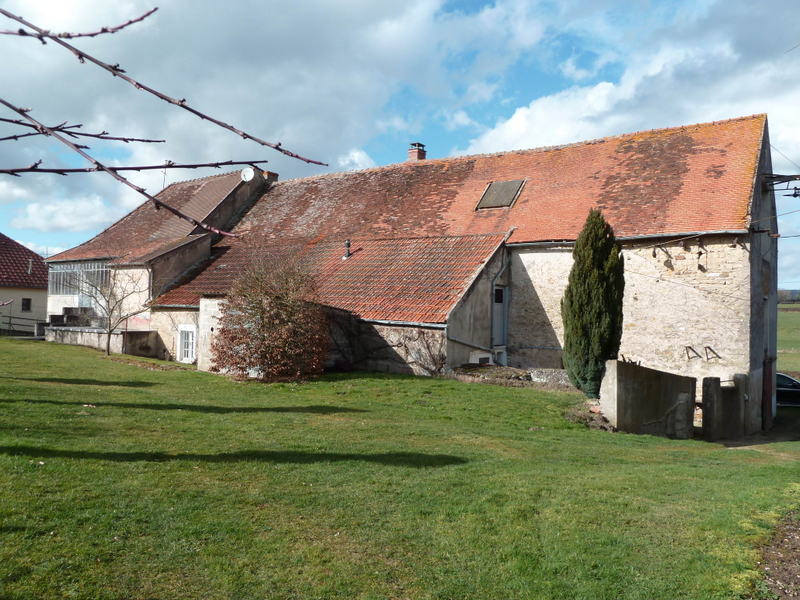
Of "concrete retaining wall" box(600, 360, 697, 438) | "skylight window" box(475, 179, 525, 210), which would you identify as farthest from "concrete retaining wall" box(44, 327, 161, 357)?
"concrete retaining wall" box(600, 360, 697, 438)

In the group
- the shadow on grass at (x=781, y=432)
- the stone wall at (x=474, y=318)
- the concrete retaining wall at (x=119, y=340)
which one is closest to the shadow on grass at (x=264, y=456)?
the stone wall at (x=474, y=318)

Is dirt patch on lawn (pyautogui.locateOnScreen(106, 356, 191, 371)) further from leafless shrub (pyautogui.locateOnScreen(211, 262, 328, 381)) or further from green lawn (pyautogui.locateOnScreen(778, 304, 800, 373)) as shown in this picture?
green lawn (pyautogui.locateOnScreen(778, 304, 800, 373))

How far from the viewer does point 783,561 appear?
5.57 m

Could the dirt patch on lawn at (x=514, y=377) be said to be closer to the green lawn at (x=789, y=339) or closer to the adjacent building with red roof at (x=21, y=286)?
the adjacent building with red roof at (x=21, y=286)

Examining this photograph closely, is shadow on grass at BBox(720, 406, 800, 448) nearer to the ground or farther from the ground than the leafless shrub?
nearer to the ground

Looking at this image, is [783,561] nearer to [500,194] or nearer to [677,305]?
[677,305]

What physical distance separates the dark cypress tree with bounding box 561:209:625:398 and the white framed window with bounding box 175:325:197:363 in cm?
1304

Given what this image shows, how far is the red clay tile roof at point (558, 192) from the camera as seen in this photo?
18688 mm

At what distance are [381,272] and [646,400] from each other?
31.0 feet

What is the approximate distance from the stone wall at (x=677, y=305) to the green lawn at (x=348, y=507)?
6608mm

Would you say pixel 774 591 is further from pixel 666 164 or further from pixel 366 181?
pixel 366 181

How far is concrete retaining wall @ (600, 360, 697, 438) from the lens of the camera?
13.3 meters

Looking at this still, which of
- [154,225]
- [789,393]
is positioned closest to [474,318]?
[154,225]

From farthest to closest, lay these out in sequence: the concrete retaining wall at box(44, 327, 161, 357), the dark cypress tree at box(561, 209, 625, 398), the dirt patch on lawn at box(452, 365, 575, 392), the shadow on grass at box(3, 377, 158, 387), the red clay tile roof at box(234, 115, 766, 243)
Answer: the concrete retaining wall at box(44, 327, 161, 357)
the red clay tile roof at box(234, 115, 766, 243)
the dirt patch on lawn at box(452, 365, 575, 392)
the dark cypress tree at box(561, 209, 625, 398)
the shadow on grass at box(3, 377, 158, 387)
